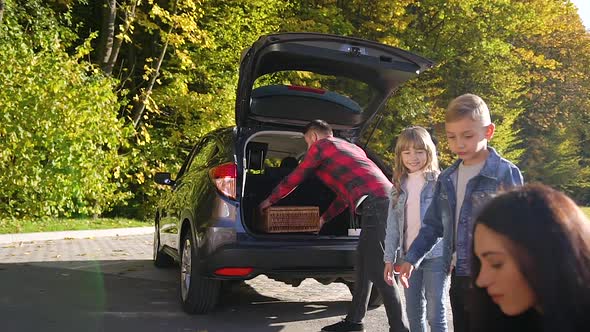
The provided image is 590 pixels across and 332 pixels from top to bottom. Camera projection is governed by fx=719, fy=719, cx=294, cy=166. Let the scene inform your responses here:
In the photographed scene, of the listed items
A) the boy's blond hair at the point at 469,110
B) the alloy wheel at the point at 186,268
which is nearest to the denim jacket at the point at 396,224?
the boy's blond hair at the point at 469,110

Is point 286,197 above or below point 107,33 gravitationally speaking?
below

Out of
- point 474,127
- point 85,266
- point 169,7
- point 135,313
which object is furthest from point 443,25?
point 474,127

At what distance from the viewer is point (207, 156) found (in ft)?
22.8

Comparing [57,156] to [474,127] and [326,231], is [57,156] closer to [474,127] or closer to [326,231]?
[326,231]

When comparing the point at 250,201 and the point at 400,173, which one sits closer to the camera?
the point at 400,173

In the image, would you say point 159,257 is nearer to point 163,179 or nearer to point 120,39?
point 163,179

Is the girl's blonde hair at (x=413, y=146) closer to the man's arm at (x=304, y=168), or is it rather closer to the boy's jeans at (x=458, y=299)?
the boy's jeans at (x=458, y=299)

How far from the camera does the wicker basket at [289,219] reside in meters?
6.09

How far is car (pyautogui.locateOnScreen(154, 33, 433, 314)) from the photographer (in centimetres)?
572

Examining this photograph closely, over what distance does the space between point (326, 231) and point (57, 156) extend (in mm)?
9553

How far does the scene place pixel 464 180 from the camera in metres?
3.66

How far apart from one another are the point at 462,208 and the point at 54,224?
1251 centimetres

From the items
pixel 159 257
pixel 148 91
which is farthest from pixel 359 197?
pixel 148 91

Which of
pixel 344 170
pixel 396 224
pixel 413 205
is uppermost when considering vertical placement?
pixel 344 170
